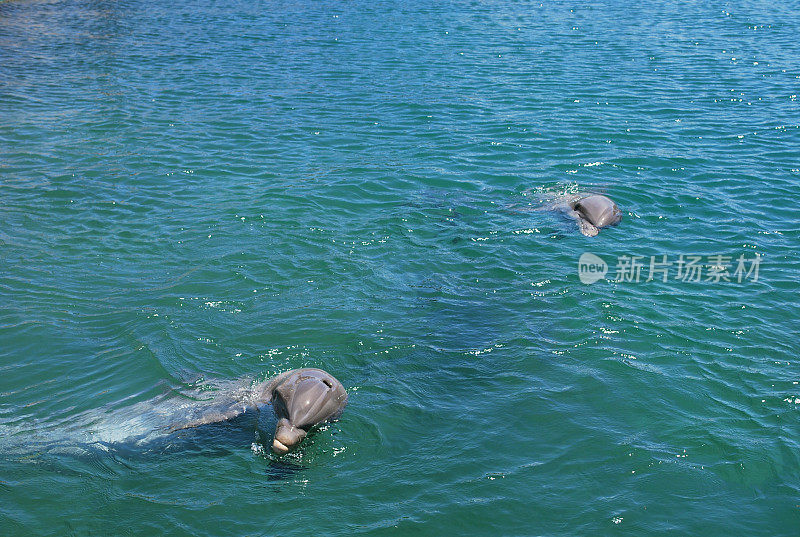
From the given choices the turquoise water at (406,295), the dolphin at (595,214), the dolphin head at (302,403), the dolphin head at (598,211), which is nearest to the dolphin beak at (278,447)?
the dolphin head at (302,403)

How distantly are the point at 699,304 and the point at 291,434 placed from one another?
7347mm

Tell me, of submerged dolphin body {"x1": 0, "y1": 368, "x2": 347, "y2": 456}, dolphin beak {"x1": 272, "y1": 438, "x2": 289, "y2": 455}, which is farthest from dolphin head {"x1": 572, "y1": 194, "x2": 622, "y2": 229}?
dolphin beak {"x1": 272, "y1": 438, "x2": 289, "y2": 455}

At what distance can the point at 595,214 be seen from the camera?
15086 mm

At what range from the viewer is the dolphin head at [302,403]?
897 centimetres

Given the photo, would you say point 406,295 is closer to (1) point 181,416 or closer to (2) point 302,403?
(2) point 302,403

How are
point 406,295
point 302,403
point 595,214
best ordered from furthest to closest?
point 595,214, point 406,295, point 302,403

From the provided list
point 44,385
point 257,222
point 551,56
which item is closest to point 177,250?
point 257,222

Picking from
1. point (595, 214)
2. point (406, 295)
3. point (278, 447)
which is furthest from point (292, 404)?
point (595, 214)

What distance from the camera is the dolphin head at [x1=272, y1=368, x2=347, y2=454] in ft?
29.4

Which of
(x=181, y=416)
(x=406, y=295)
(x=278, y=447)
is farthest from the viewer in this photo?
(x=406, y=295)

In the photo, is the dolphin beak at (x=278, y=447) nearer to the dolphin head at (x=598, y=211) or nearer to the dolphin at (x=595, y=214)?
the dolphin at (x=595, y=214)

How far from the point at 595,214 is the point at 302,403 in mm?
8335

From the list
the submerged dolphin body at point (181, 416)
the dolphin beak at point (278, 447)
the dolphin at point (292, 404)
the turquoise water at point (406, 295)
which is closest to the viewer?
the turquoise water at point (406, 295)

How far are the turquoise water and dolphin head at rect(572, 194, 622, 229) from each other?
0.31 metres
